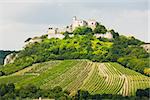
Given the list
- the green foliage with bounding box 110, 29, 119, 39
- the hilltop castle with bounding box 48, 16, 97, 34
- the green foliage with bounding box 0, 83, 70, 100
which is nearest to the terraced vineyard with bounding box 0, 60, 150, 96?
the green foliage with bounding box 0, 83, 70, 100

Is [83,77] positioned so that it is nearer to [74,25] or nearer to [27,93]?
[27,93]

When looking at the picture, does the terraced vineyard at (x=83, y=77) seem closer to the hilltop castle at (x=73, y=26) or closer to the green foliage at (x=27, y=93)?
the green foliage at (x=27, y=93)

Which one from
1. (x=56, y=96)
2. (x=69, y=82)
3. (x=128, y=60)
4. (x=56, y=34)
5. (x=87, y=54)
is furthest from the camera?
(x=56, y=34)

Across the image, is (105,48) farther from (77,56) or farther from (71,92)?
(71,92)

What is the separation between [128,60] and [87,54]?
4974mm

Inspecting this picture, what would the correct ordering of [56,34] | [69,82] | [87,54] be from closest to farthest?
[69,82] → [87,54] → [56,34]

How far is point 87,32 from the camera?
196 feet

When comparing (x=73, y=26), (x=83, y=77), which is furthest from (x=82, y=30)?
(x=83, y=77)

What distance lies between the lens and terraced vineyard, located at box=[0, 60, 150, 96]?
36200 mm

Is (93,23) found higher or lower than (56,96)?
higher

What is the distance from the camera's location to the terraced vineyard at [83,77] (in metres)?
36.2

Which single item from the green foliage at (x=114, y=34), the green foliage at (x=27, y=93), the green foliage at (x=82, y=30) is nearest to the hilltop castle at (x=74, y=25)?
the green foliage at (x=82, y=30)

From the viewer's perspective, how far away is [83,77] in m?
39.4

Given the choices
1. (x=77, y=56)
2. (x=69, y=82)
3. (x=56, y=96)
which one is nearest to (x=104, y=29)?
(x=77, y=56)
